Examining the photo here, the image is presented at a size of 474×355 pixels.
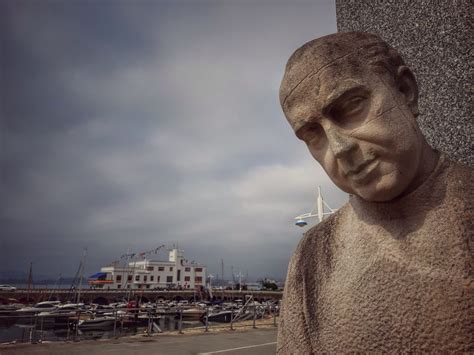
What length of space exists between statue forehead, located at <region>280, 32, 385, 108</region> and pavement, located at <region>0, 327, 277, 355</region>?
29.6ft

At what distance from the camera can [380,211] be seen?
4.51ft

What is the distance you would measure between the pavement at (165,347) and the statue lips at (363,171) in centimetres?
895

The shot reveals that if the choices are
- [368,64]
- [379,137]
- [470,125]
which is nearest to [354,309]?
[379,137]

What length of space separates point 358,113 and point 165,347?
10165 millimetres

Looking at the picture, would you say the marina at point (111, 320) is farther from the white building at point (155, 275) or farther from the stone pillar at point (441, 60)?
the white building at point (155, 275)

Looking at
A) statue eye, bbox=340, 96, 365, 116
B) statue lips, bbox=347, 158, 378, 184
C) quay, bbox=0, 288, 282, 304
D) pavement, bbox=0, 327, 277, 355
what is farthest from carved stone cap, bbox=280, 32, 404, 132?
quay, bbox=0, 288, 282, 304

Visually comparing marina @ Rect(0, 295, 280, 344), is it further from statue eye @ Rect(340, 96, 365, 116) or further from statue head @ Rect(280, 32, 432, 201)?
statue eye @ Rect(340, 96, 365, 116)

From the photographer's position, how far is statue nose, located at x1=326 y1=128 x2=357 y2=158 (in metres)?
1.26

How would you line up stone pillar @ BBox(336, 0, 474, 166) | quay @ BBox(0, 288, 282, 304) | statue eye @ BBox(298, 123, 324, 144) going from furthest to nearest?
quay @ BBox(0, 288, 282, 304), stone pillar @ BBox(336, 0, 474, 166), statue eye @ BBox(298, 123, 324, 144)

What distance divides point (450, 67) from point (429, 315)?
5.72 feet

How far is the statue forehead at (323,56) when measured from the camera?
1343 millimetres

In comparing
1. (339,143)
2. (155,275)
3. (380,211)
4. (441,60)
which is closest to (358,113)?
(339,143)

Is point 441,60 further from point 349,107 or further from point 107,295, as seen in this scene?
point 107,295

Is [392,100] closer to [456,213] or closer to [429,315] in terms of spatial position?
[456,213]
